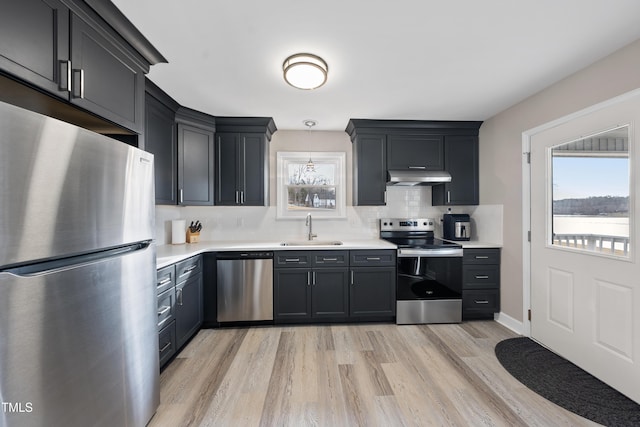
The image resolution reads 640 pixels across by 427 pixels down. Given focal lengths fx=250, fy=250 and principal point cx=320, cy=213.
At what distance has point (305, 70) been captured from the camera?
6.14 feet

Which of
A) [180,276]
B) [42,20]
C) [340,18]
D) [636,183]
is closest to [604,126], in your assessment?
[636,183]

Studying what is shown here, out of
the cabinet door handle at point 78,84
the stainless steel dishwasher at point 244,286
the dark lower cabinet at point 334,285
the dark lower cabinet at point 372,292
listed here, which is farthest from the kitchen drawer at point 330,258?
the cabinet door handle at point 78,84

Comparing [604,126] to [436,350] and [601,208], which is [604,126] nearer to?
[601,208]

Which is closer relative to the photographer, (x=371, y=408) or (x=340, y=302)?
(x=371, y=408)

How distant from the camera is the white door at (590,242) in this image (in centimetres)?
172

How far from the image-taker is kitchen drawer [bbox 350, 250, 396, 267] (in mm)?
2857

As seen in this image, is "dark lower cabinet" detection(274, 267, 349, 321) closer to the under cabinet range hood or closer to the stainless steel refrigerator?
the under cabinet range hood

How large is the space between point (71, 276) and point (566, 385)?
3113 millimetres

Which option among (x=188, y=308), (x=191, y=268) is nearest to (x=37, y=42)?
(x=191, y=268)

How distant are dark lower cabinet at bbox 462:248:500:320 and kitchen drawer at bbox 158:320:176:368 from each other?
9.93 ft

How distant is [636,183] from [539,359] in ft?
5.13

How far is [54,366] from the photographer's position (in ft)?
3.11

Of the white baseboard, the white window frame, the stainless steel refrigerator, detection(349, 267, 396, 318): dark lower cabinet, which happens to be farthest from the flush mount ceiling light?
the white baseboard

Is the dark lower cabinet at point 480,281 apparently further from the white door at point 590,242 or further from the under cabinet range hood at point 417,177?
the under cabinet range hood at point 417,177
